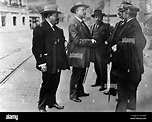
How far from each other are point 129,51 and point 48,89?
1.21 metres

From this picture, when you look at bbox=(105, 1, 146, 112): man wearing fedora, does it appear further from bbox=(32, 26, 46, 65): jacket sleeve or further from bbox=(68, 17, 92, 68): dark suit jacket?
bbox=(32, 26, 46, 65): jacket sleeve

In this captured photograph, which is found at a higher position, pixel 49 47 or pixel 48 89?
pixel 49 47

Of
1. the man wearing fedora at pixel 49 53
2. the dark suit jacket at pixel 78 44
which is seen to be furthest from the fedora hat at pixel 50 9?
the dark suit jacket at pixel 78 44

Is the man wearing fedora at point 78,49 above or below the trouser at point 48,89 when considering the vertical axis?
above

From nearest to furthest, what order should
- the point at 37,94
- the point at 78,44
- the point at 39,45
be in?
the point at 39,45, the point at 78,44, the point at 37,94

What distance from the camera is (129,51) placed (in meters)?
3.14

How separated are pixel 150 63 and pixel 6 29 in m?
2.07

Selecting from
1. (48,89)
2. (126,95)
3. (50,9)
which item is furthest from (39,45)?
(126,95)

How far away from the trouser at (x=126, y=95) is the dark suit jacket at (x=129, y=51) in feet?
0.31

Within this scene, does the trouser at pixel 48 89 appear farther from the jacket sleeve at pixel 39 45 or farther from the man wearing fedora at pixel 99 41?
the man wearing fedora at pixel 99 41

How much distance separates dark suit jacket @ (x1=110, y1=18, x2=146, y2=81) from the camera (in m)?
3.12

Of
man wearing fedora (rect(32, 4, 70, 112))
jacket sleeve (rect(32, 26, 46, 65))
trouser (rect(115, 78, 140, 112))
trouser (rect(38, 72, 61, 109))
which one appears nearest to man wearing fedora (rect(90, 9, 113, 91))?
trouser (rect(115, 78, 140, 112))

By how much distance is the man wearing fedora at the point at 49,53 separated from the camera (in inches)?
119

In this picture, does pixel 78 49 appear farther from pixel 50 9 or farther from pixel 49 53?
pixel 50 9
